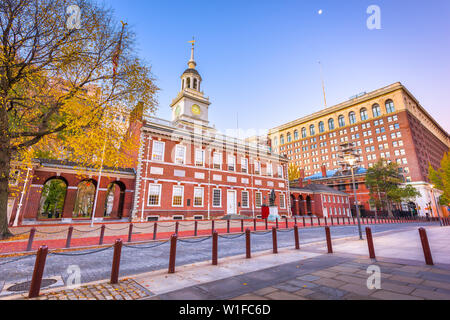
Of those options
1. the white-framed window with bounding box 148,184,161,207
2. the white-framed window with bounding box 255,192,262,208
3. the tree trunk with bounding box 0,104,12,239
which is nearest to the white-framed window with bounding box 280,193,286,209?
the white-framed window with bounding box 255,192,262,208

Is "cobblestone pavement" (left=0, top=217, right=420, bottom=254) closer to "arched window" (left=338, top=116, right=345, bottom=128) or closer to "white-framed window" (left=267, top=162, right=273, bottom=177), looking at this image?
"white-framed window" (left=267, top=162, right=273, bottom=177)

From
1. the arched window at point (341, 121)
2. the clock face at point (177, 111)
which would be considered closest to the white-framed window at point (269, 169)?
the clock face at point (177, 111)

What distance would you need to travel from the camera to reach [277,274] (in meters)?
5.22

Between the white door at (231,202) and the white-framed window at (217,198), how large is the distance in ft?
4.72

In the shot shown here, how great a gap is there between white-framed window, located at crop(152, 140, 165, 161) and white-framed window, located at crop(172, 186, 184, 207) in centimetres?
414

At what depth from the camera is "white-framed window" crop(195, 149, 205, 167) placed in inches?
1125

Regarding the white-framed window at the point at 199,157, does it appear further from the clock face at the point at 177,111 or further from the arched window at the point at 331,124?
the arched window at the point at 331,124

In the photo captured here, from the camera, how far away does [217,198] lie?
2927 centimetres

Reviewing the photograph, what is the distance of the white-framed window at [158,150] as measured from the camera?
2514cm
